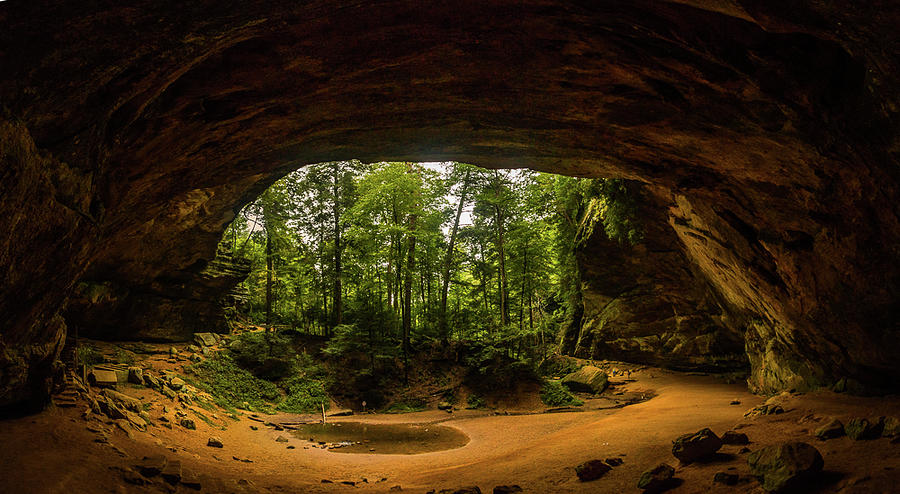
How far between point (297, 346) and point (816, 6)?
23.4m

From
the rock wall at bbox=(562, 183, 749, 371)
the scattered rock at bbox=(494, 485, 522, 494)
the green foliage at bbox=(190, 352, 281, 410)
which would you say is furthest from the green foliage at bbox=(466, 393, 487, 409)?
the scattered rock at bbox=(494, 485, 522, 494)

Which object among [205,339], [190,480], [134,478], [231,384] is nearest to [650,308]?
[231,384]

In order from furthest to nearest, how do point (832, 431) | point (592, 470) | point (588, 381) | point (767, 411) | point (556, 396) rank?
1. point (588, 381)
2. point (556, 396)
3. point (767, 411)
4. point (592, 470)
5. point (832, 431)

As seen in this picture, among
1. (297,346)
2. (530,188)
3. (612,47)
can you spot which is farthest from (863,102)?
(297,346)

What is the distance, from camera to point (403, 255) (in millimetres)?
22688

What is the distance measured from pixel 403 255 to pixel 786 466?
1964 centimetres

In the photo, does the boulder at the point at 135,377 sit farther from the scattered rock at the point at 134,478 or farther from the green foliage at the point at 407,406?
the green foliage at the point at 407,406

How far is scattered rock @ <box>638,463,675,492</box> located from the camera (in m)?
4.93

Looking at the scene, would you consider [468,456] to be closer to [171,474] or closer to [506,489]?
[506,489]

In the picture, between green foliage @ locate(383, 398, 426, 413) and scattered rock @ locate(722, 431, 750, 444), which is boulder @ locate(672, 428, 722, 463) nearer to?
scattered rock @ locate(722, 431, 750, 444)

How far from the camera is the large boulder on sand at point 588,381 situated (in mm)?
17969

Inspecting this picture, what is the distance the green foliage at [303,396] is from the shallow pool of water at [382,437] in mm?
3685

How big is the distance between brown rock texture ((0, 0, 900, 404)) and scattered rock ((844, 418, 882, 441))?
2.47 m

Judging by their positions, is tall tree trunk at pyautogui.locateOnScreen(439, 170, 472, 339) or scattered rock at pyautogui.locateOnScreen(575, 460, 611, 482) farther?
tall tree trunk at pyautogui.locateOnScreen(439, 170, 472, 339)
